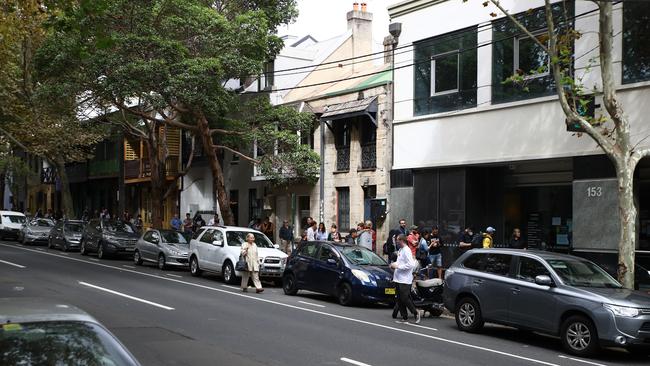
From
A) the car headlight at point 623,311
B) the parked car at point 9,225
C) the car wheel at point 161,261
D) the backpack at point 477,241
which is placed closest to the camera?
the car headlight at point 623,311

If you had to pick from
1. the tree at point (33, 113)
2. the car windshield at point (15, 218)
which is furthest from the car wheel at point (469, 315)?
the car windshield at point (15, 218)

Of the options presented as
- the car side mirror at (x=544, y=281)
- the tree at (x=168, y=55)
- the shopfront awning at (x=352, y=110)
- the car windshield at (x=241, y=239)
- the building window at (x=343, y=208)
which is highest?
the tree at (x=168, y=55)

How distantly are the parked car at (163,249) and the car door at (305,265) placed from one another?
22.3 feet

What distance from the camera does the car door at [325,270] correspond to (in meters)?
16.2

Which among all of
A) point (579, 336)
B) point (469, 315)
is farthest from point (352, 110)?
point (579, 336)

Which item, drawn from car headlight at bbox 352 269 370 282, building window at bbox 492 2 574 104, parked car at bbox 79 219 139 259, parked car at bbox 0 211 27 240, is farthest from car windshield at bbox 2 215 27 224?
building window at bbox 492 2 574 104

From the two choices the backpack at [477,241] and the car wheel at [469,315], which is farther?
the backpack at [477,241]

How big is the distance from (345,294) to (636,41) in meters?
9.06

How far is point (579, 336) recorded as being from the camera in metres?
10.6

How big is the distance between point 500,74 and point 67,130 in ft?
72.6

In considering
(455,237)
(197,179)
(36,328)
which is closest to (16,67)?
(197,179)

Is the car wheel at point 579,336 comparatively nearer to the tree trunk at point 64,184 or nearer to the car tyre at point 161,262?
the car tyre at point 161,262

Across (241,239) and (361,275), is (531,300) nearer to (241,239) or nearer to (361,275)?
(361,275)

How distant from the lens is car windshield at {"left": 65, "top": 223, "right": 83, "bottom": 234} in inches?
1234
